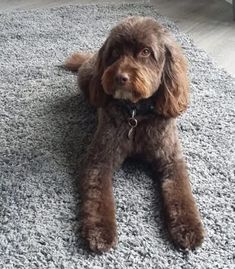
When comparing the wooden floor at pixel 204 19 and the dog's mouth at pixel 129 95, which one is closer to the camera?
the dog's mouth at pixel 129 95

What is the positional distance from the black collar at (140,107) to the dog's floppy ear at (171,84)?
0.03m

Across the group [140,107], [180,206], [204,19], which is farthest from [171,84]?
[204,19]

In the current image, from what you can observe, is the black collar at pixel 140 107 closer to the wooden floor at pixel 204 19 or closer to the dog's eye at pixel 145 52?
the dog's eye at pixel 145 52

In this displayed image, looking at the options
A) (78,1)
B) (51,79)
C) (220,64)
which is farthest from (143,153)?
(78,1)

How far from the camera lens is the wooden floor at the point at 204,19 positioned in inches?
98.6

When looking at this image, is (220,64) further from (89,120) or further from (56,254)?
(56,254)

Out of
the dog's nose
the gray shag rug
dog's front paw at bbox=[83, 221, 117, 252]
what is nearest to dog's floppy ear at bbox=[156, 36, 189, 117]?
the dog's nose

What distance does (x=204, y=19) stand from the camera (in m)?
2.90

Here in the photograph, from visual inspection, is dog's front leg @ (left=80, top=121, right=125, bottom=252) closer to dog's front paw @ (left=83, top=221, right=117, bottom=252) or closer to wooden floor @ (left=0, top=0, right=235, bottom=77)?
dog's front paw @ (left=83, top=221, right=117, bottom=252)

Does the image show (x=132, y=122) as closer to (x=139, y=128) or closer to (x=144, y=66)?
(x=139, y=128)

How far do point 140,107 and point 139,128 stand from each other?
0.07 m

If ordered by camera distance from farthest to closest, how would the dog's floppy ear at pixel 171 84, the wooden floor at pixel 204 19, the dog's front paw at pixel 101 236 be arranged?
the wooden floor at pixel 204 19 < the dog's floppy ear at pixel 171 84 < the dog's front paw at pixel 101 236

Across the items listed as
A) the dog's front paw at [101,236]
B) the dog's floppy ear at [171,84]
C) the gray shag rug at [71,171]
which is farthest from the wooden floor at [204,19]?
the dog's front paw at [101,236]

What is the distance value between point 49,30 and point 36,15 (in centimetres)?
27
